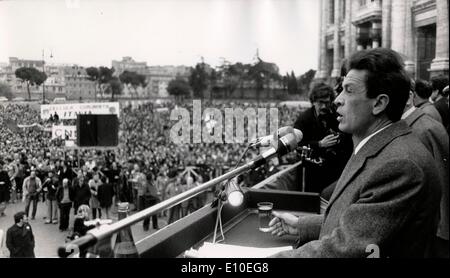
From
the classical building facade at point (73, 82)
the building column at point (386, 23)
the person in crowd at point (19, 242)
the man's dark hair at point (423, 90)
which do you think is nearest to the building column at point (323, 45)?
the building column at point (386, 23)

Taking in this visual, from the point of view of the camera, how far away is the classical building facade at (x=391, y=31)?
11.6 meters

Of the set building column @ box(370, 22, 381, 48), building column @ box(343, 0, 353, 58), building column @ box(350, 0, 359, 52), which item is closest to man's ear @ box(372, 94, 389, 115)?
building column @ box(370, 22, 381, 48)

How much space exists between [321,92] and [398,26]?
579 inches

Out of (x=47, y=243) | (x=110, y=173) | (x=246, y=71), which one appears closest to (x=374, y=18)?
(x=110, y=173)

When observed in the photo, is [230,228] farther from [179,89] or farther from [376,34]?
[179,89]

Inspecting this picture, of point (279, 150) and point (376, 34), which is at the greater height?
point (376, 34)

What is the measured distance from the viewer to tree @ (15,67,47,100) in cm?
388

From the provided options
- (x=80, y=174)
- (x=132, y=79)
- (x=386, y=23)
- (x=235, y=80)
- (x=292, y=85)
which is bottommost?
(x=80, y=174)

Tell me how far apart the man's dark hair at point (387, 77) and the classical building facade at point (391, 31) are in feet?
19.2

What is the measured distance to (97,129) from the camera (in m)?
5.93

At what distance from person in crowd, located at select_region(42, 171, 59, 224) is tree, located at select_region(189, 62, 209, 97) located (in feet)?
150

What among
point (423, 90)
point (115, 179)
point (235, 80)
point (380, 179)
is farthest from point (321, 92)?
point (235, 80)
